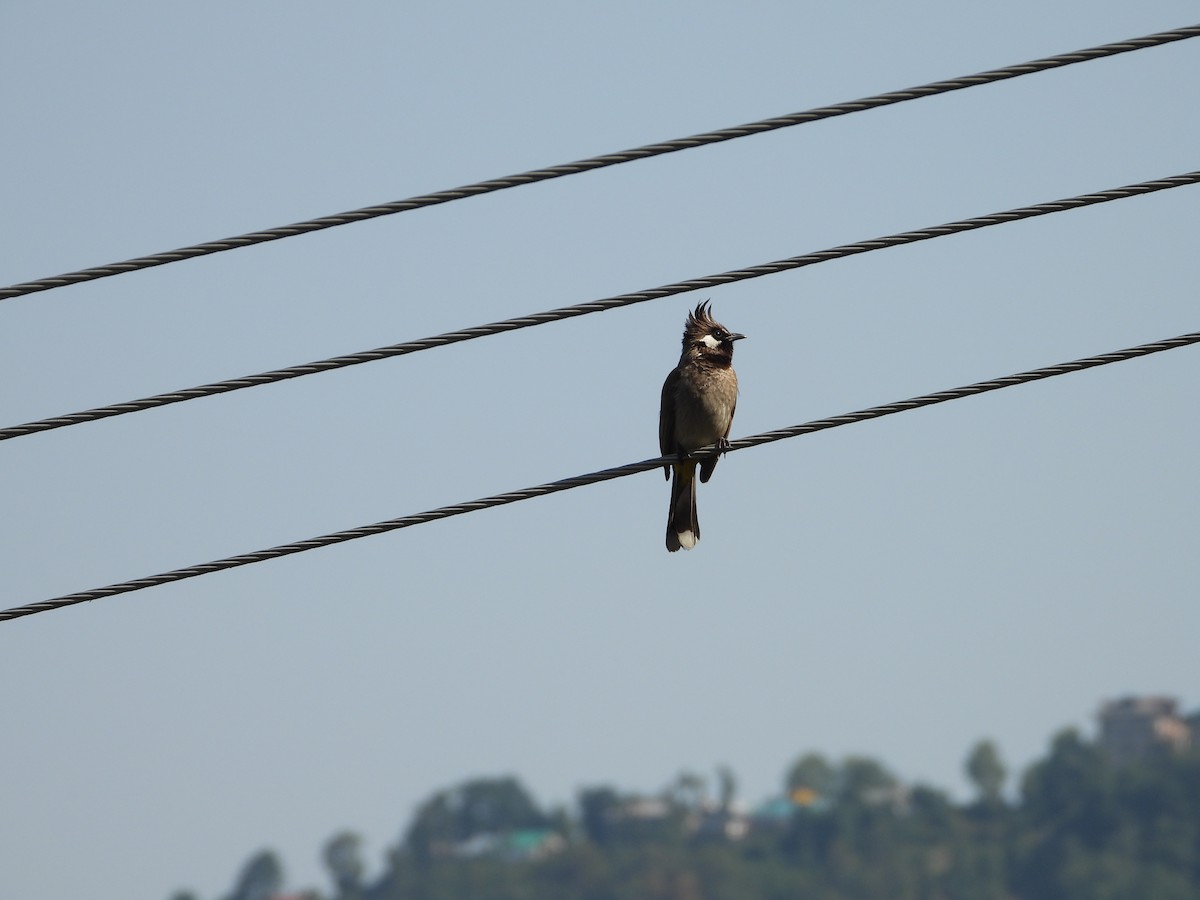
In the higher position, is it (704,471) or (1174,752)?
(1174,752)

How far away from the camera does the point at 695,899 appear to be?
505ft

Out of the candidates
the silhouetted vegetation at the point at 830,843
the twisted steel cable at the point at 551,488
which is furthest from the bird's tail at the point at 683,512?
the silhouetted vegetation at the point at 830,843

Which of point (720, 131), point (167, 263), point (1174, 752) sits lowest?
point (167, 263)

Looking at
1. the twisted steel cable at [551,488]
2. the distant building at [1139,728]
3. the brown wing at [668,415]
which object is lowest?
the twisted steel cable at [551,488]

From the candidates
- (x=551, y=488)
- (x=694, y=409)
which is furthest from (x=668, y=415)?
(x=551, y=488)

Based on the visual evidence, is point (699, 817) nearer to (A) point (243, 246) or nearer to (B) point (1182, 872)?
(B) point (1182, 872)

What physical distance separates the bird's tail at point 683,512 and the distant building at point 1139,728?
16585 cm

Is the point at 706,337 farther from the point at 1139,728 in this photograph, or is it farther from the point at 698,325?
the point at 1139,728

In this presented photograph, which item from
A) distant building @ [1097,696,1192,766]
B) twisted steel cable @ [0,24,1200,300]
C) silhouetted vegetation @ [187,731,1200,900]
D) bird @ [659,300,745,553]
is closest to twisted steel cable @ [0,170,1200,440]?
twisted steel cable @ [0,24,1200,300]

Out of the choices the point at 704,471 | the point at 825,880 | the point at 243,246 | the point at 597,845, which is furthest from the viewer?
the point at 597,845

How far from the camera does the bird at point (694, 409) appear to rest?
11.4m

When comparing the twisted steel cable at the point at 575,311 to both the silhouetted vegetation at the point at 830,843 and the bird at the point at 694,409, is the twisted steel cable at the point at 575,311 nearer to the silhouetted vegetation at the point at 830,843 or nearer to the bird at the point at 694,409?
the bird at the point at 694,409

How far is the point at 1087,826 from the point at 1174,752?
47.1 feet

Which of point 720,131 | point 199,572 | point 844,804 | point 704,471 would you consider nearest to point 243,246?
point 199,572
